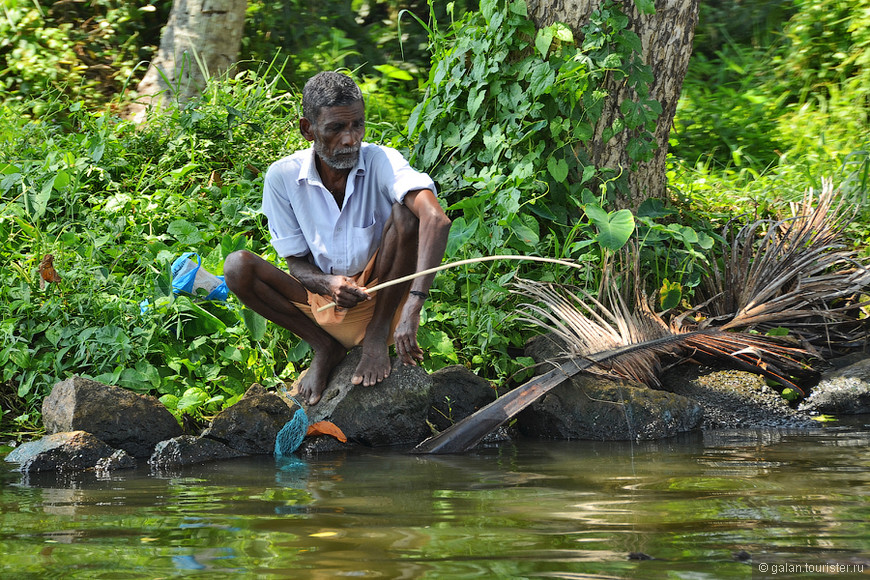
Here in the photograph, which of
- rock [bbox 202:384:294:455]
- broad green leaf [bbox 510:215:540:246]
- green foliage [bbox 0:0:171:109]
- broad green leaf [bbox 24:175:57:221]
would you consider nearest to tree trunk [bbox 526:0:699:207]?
broad green leaf [bbox 510:215:540:246]

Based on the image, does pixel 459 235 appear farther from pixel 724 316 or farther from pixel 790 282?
pixel 790 282

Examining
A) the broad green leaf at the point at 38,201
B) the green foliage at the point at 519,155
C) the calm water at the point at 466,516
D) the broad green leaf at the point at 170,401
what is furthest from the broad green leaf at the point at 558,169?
the broad green leaf at the point at 38,201

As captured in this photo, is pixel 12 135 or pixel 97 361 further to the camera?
pixel 12 135

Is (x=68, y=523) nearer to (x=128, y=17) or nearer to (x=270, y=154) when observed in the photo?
(x=270, y=154)

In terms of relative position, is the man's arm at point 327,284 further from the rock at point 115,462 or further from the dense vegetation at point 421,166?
the rock at point 115,462

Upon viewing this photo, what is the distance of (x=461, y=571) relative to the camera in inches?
84.3

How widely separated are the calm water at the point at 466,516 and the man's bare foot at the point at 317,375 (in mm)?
502

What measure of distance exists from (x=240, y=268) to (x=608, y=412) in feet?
5.58

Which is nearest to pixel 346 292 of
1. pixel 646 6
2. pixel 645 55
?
pixel 646 6

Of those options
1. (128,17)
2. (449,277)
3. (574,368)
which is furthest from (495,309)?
(128,17)

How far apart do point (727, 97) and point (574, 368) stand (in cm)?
471

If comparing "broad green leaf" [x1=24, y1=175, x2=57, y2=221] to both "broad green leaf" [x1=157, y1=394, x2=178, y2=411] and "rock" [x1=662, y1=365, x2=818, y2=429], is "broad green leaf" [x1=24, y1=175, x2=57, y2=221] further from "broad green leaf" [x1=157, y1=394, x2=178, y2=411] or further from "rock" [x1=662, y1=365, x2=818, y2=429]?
"rock" [x1=662, y1=365, x2=818, y2=429]

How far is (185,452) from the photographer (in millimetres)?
3725

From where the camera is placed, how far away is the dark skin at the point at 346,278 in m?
3.73
